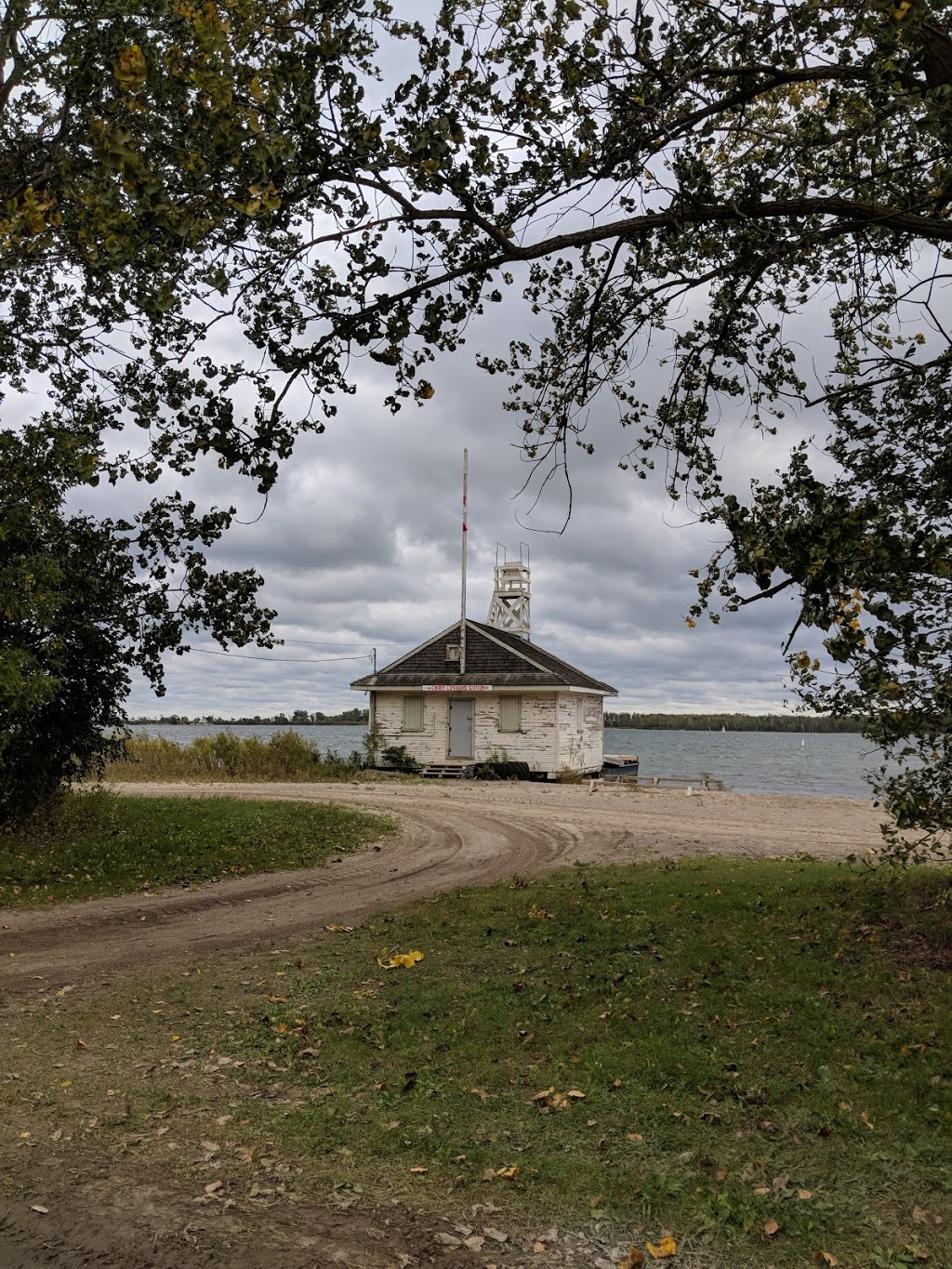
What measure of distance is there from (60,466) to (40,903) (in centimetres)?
584

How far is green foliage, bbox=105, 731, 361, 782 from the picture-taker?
30.7 m

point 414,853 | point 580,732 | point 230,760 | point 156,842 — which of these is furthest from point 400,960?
point 580,732

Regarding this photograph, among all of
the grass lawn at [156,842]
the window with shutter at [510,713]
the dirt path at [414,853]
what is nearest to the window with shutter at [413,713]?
the window with shutter at [510,713]

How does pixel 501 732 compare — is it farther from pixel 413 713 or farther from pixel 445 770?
pixel 413 713

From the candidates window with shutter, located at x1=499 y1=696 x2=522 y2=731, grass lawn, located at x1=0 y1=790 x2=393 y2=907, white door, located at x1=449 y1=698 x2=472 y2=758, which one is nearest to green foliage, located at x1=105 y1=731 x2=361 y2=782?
white door, located at x1=449 y1=698 x2=472 y2=758

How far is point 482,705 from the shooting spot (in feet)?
110

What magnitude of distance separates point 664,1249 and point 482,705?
2934cm

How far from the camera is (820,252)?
9.38 metres

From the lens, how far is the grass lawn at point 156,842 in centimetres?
1276

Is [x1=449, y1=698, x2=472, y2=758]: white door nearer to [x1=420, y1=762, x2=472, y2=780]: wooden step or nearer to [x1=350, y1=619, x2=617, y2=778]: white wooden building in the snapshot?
[x1=350, y1=619, x2=617, y2=778]: white wooden building

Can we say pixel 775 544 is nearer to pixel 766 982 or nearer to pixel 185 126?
pixel 766 982

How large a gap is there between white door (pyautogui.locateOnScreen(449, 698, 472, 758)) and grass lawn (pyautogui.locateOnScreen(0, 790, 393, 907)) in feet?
46.2

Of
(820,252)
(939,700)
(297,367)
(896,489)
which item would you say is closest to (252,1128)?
(297,367)

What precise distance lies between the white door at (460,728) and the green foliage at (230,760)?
3.67 meters
